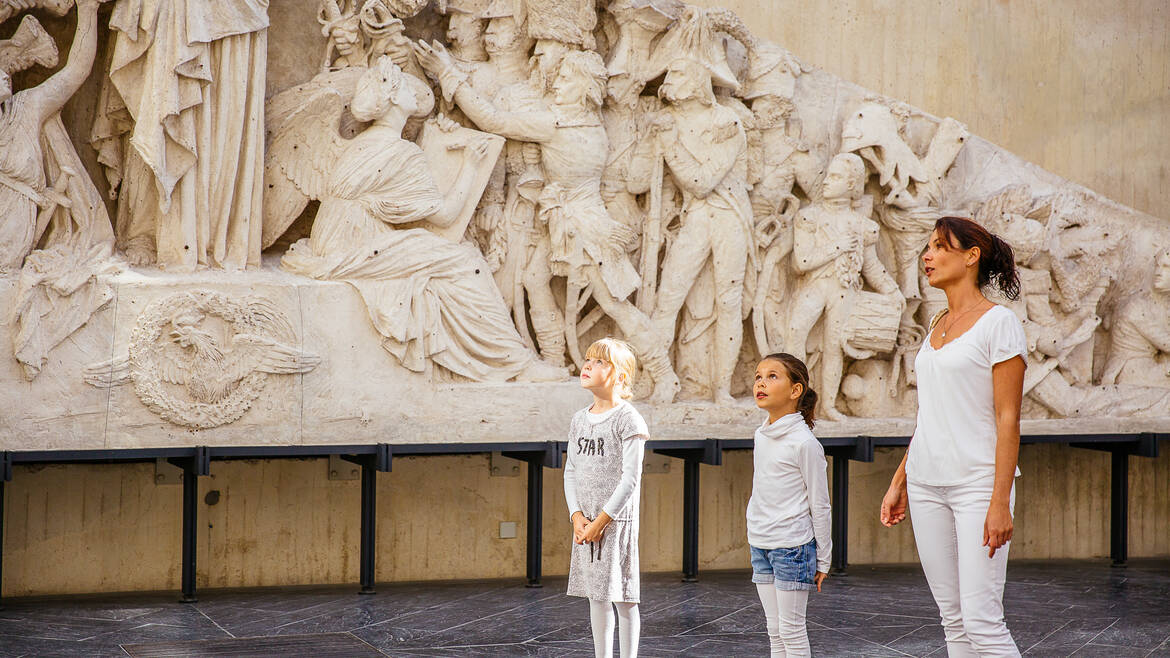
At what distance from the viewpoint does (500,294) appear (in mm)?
7660

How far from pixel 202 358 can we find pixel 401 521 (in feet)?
5.72

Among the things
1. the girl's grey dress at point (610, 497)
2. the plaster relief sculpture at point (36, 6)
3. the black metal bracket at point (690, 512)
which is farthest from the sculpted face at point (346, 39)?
the girl's grey dress at point (610, 497)

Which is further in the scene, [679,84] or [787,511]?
[679,84]

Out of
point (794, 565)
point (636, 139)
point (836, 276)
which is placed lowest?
point (794, 565)

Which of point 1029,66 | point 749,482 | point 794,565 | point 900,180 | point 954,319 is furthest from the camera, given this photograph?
point 1029,66

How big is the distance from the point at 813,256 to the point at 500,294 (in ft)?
6.30

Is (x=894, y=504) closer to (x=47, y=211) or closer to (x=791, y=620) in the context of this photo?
(x=791, y=620)

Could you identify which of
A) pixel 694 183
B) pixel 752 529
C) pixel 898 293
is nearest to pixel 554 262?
pixel 694 183

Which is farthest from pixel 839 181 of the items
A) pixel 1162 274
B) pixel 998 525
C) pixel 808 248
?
pixel 998 525

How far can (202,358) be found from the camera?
6906mm

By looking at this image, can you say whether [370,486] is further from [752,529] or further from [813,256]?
[752,529]

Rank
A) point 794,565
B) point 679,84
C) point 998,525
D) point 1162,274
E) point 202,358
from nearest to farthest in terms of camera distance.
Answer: point 998,525
point 794,565
point 202,358
point 679,84
point 1162,274

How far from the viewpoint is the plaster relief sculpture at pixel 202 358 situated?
6.83 meters

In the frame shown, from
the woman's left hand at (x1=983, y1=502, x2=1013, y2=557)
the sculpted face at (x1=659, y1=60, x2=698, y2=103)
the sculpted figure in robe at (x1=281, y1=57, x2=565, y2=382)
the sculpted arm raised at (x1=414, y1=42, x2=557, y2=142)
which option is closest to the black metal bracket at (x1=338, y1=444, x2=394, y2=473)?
the sculpted figure in robe at (x1=281, y1=57, x2=565, y2=382)
